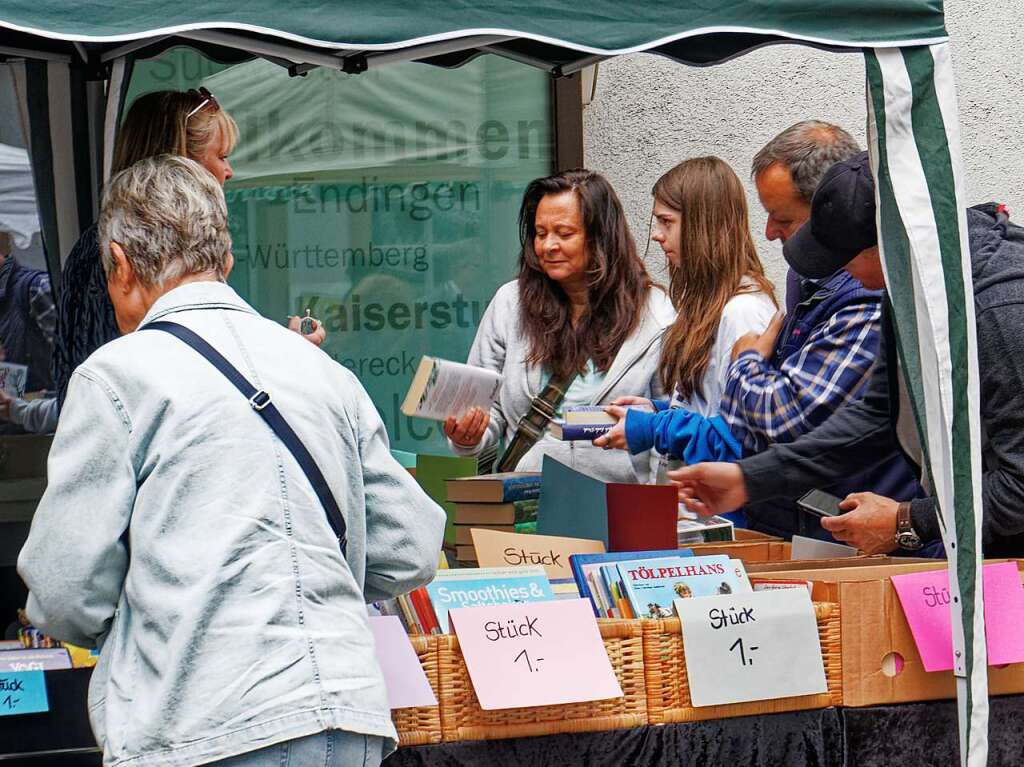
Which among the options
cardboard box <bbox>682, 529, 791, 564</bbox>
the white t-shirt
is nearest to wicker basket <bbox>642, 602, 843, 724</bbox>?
cardboard box <bbox>682, 529, 791, 564</bbox>

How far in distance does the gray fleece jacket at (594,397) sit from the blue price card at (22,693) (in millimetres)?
1693

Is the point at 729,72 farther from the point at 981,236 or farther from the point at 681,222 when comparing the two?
the point at 981,236

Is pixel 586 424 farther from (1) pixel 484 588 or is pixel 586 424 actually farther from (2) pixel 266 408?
(2) pixel 266 408

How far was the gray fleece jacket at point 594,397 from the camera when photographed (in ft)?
13.2

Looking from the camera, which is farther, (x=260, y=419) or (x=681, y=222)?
(x=681, y=222)

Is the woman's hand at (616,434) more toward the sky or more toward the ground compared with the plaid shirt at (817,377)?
more toward the ground

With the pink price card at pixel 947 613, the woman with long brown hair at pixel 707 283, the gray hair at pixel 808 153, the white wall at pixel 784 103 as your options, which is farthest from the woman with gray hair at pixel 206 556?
the white wall at pixel 784 103

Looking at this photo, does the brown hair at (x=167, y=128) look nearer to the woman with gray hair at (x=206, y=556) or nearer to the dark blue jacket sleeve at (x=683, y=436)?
the dark blue jacket sleeve at (x=683, y=436)

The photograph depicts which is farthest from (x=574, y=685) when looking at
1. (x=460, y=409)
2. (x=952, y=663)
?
(x=460, y=409)

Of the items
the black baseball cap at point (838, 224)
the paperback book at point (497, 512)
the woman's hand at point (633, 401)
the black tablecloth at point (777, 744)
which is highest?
the black baseball cap at point (838, 224)

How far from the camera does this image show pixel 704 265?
3.97 metres

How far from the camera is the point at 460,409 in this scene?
3957 mm

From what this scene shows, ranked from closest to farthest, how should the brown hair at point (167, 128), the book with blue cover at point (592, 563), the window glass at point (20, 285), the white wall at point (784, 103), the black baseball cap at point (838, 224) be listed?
the book with blue cover at point (592, 563) < the black baseball cap at point (838, 224) < the brown hair at point (167, 128) < the window glass at point (20, 285) < the white wall at point (784, 103)

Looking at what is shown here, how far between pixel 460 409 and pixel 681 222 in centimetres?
81
